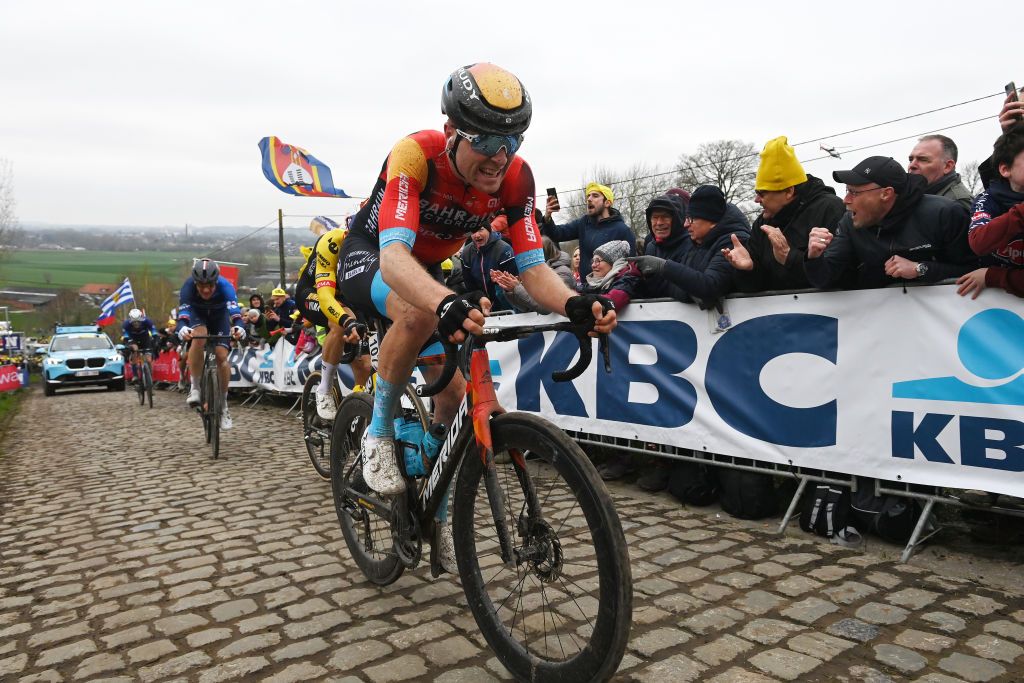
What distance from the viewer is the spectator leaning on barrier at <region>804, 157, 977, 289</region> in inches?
162

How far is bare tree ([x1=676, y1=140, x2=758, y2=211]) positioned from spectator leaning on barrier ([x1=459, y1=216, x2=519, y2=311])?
24.6 m

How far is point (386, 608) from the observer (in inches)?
137

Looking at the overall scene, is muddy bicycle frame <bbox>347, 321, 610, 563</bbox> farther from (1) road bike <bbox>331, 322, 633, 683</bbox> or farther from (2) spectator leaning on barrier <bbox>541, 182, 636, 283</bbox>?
(2) spectator leaning on barrier <bbox>541, 182, 636, 283</bbox>

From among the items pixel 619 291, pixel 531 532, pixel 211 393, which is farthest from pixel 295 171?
pixel 531 532

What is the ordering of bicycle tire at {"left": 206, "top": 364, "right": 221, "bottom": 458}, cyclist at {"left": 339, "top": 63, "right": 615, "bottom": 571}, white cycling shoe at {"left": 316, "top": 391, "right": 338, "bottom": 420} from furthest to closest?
bicycle tire at {"left": 206, "top": 364, "right": 221, "bottom": 458} < white cycling shoe at {"left": 316, "top": 391, "right": 338, "bottom": 420} < cyclist at {"left": 339, "top": 63, "right": 615, "bottom": 571}

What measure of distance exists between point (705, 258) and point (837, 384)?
1.50 m

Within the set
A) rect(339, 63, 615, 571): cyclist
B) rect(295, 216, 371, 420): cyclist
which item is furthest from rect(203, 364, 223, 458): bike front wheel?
rect(339, 63, 615, 571): cyclist

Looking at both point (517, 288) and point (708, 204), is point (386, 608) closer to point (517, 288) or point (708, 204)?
point (517, 288)

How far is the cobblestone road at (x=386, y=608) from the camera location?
286cm

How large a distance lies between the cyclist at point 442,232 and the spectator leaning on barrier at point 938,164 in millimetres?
3340

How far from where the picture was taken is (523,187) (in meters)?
3.28

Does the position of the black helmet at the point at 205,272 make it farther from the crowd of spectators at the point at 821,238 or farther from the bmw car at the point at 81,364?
the bmw car at the point at 81,364

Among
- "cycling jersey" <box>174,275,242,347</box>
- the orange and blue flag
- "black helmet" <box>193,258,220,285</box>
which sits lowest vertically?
"cycling jersey" <box>174,275,242,347</box>

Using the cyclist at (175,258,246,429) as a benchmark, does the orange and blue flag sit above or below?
above
